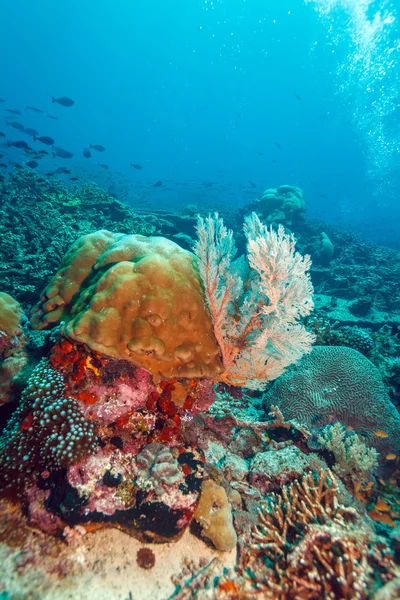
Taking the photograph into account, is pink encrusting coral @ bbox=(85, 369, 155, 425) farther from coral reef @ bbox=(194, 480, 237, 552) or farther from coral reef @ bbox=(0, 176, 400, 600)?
coral reef @ bbox=(194, 480, 237, 552)

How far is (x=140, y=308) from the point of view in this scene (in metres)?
3.90

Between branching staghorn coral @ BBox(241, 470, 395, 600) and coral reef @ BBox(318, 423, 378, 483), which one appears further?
coral reef @ BBox(318, 423, 378, 483)

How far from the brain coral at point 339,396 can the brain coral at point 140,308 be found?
2.23m

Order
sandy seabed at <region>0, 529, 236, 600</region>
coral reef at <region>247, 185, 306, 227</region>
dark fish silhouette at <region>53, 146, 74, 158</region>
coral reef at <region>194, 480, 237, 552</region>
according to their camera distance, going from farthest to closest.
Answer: coral reef at <region>247, 185, 306, 227</region>, dark fish silhouette at <region>53, 146, 74, 158</region>, coral reef at <region>194, 480, 237, 552</region>, sandy seabed at <region>0, 529, 236, 600</region>

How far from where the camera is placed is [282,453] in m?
4.24

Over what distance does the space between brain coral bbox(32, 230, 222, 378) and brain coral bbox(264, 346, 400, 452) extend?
7.32ft

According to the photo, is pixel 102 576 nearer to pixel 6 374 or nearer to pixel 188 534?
pixel 188 534

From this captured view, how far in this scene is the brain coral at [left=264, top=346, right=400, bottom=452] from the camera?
532cm

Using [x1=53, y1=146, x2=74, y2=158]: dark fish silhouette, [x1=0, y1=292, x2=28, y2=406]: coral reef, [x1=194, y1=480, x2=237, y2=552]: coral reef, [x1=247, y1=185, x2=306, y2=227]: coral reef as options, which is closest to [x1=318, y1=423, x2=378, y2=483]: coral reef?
[x1=194, y1=480, x2=237, y2=552]: coral reef

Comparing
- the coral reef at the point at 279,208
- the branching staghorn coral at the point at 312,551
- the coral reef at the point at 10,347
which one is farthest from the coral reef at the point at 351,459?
the coral reef at the point at 279,208

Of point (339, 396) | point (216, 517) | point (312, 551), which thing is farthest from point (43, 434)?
point (339, 396)

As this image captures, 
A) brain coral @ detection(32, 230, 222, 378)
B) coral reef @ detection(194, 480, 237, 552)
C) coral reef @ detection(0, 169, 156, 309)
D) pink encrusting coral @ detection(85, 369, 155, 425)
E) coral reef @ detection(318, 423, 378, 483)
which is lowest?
coral reef @ detection(194, 480, 237, 552)

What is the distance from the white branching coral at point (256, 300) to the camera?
3990mm

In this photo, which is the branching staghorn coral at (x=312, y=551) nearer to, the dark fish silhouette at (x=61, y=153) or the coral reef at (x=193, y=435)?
the coral reef at (x=193, y=435)
